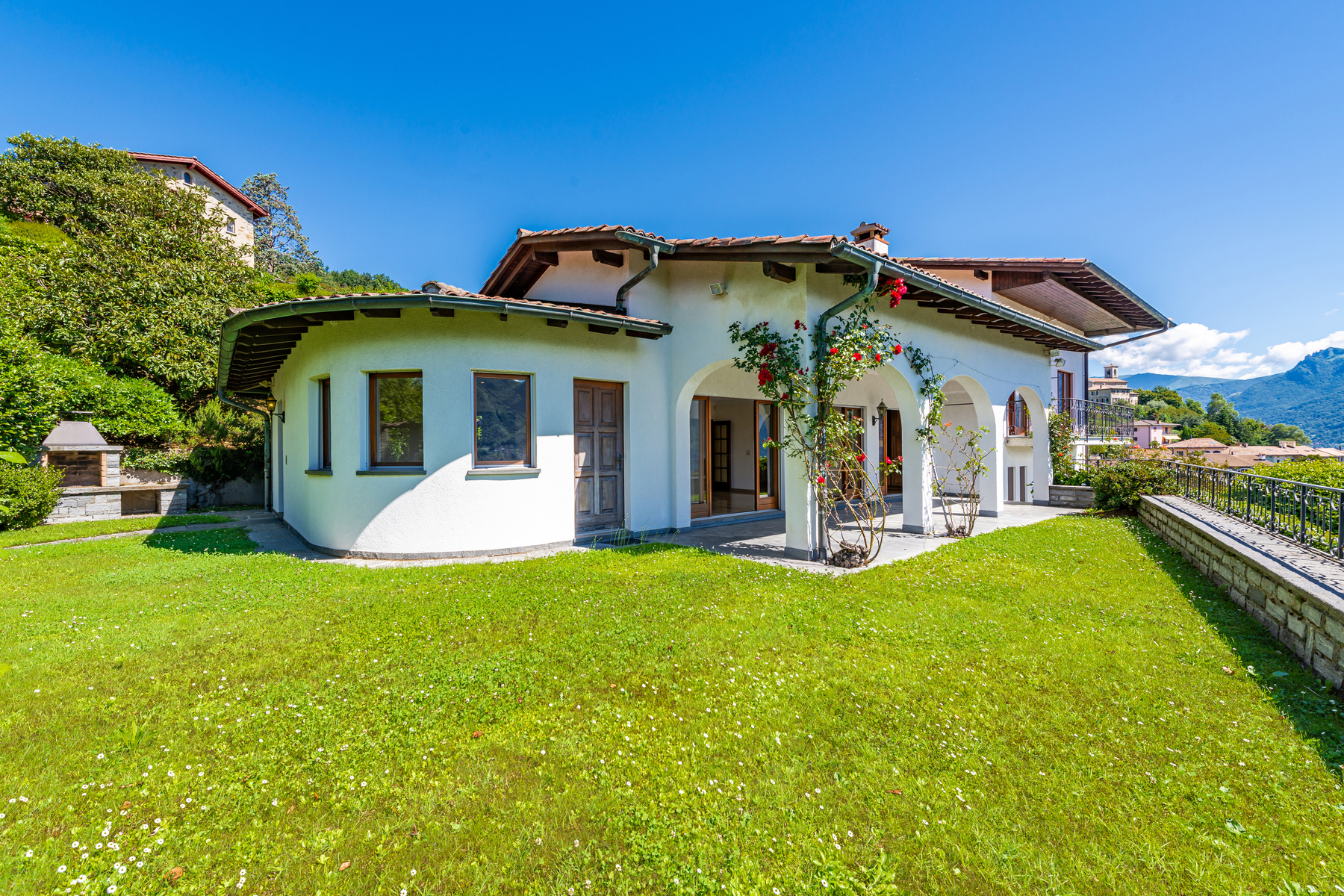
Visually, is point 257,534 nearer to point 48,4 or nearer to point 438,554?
point 438,554

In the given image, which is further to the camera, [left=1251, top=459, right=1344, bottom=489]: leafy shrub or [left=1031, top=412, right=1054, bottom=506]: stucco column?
[left=1031, top=412, right=1054, bottom=506]: stucco column

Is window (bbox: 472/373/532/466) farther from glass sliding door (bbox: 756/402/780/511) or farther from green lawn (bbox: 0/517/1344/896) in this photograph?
glass sliding door (bbox: 756/402/780/511)

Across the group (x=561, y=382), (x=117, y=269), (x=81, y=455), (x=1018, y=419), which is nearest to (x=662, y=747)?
(x=561, y=382)

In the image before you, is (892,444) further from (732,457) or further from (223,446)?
(223,446)

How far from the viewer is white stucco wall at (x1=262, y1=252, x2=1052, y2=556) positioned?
7648mm

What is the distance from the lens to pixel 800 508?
7.71 m

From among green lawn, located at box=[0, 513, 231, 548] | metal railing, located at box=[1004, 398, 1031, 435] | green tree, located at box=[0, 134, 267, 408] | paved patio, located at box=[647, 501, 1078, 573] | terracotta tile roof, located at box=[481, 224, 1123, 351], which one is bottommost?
paved patio, located at box=[647, 501, 1078, 573]

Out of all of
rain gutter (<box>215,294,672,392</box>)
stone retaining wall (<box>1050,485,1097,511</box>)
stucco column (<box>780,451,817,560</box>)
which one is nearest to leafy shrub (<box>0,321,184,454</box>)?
rain gutter (<box>215,294,672,392</box>)

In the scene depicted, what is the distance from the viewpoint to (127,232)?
2095cm

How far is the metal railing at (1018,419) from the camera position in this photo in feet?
48.0

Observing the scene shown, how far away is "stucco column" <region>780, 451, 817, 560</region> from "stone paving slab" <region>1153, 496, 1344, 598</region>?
436 cm

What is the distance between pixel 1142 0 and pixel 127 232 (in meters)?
30.1

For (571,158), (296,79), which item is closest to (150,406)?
(296,79)

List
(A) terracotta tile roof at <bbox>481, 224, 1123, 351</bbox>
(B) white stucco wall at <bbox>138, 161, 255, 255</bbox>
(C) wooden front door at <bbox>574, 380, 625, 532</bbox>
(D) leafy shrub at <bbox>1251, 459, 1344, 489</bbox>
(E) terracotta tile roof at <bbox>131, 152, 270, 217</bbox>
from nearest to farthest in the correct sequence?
(A) terracotta tile roof at <bbox>481, 224, 1123, 351</bbox>, (D) leafy shrub at <bbox>1251, 459, 1344, 489</bbox>, (C) wooden front door at <bbox>574, 380, 625, 532</bbox>, (E) terracotta tile roof at <bbox>131, 152, 270, 217</bbox>, (B) white stucco wall at <bbox>138, 161, 255, 255</bbox>
